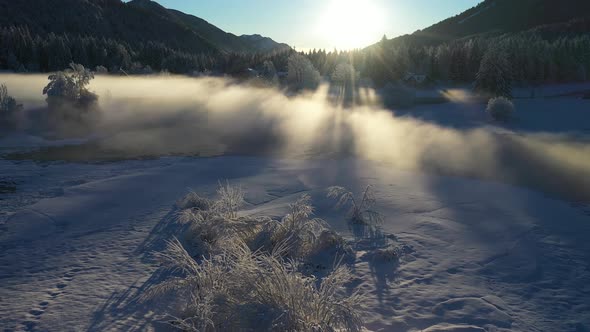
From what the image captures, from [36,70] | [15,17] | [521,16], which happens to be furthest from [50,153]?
[521,16]

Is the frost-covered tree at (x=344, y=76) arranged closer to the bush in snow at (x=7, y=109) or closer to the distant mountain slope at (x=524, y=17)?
the bush in snow at (x=7, y=109)

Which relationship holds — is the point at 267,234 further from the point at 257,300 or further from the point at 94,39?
the point at 94,39

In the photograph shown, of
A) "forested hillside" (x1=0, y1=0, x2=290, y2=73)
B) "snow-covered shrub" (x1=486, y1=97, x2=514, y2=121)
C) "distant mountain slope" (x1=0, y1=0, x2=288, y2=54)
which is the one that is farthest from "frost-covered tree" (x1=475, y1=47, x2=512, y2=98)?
"distant mountain slope" (x1=0, y1=0, x2=288, y2=54)

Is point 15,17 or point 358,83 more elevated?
point 15,17

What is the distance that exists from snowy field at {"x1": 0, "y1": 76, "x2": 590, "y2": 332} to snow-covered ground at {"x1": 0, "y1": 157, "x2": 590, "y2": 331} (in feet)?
0.09

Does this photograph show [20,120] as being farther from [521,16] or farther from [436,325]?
[521,16]

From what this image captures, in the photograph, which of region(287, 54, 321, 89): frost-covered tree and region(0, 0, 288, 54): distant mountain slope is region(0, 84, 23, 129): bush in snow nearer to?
region(287, 54, 321, 89): frost-covered tree

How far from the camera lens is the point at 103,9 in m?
169

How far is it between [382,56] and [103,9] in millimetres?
151068

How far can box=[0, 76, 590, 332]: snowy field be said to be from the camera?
5.71 m

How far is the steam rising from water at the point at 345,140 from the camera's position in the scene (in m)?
15.4

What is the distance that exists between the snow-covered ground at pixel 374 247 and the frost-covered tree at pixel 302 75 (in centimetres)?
4206

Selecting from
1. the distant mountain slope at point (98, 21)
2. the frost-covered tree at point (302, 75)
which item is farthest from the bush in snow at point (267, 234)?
the distant mountain slope at point (98, 21)

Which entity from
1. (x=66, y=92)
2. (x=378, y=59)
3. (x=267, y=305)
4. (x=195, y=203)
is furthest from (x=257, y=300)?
(x=378, y=59)
